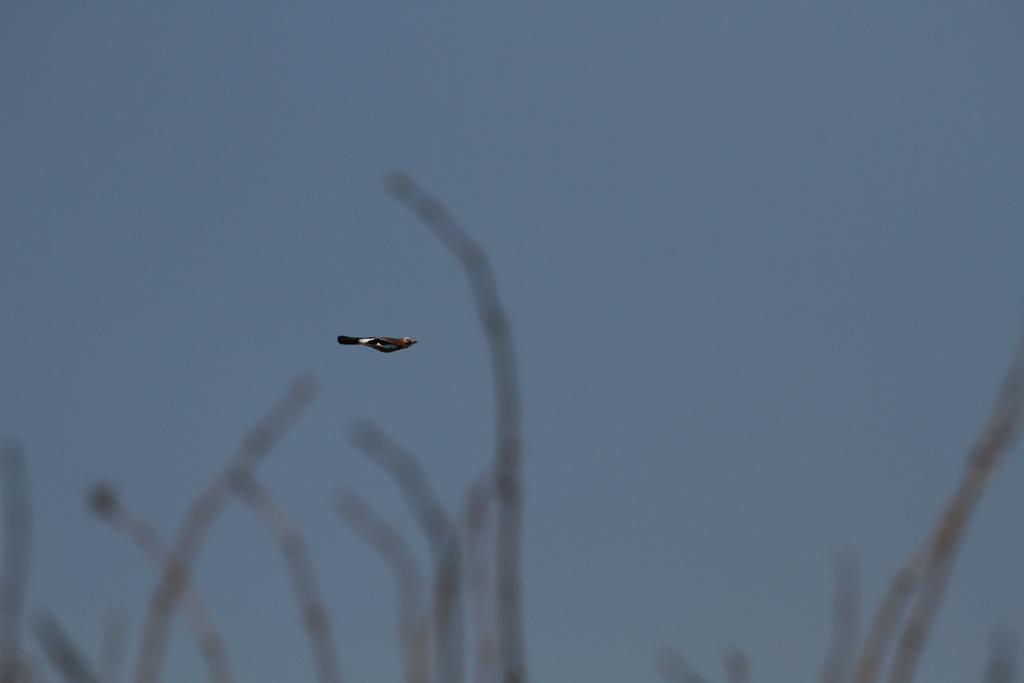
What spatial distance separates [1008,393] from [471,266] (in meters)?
1.10

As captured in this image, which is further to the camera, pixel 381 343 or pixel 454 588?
pixel 381 343

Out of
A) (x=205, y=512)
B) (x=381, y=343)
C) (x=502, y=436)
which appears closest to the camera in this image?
(x=502, y=436)

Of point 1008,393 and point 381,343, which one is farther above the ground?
point 1008,393

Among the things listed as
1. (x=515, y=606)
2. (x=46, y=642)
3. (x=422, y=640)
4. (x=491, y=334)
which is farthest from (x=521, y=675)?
(x=46, y=642)

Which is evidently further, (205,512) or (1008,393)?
(205,512)

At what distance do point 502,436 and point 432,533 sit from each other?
28cm

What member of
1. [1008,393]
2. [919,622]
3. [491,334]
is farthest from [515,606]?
[1008,393]

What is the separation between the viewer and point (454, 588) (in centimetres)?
304

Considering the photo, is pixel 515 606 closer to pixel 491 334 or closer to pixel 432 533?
pixel 432 533

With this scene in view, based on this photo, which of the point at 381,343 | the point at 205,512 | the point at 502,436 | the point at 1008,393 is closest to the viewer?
the point at 1008,393

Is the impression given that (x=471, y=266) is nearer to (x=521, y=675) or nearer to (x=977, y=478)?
(x=521, y=675)

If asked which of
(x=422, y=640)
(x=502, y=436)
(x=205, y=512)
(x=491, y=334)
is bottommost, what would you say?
(x=422, y=640)

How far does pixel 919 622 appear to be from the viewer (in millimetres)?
2684

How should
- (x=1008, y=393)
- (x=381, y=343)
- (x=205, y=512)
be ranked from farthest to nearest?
(x=381, y=343) < (x=205, y=512) < (x=1008, y=393)
